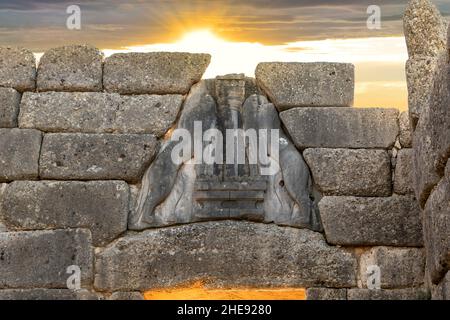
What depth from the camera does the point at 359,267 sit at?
12.8 meters

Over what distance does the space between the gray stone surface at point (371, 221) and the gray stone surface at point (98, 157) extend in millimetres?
1800

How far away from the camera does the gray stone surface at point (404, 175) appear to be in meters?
12.9

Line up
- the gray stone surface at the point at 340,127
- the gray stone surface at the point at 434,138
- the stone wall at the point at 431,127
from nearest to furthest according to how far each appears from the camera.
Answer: the gray stone surface at the point at 434,138
the stone wall at the point at 431,127
the gray stone surface at the point at 340,127

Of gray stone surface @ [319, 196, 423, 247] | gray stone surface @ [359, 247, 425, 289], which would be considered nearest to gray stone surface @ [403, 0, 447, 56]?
gray stone surface @ [319, 196, 423, 247]

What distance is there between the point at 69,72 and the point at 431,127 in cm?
364

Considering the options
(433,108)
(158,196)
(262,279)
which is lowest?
(262,279)

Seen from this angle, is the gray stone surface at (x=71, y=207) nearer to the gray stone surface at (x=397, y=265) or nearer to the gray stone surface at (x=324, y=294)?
the gray stone surface at (x=324, y=294)

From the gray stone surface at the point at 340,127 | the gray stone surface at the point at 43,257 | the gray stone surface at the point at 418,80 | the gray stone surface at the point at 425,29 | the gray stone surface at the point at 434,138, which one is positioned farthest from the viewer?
the gray stone surface at the point at 340,127

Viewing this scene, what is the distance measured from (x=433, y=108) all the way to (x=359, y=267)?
2097mm

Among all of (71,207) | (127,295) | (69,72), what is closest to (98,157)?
(71,207)

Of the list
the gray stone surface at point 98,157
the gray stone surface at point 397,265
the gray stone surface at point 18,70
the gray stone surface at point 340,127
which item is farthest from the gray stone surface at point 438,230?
the gray stone surface at point 18,70

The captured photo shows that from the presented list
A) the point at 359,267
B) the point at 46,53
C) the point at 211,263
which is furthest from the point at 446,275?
the point at 46,53

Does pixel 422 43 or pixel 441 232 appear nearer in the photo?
pixel 441 232

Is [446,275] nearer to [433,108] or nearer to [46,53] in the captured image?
[433,108]
